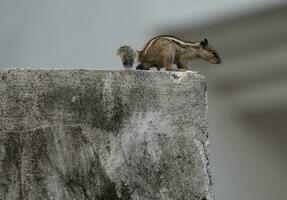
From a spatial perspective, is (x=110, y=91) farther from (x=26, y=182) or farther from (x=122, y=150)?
(x=26, y=182)

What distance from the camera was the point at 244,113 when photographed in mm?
3580

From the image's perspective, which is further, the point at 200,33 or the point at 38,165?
the point at 200,33

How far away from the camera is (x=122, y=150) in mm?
1554

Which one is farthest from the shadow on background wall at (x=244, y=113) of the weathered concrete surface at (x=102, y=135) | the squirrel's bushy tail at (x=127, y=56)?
the weathered concrete surface at (x=102, y=135)

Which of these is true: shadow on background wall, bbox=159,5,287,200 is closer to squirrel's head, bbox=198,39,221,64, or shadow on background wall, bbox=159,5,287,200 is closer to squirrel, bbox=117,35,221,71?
squirrel's head, bbox=198,39,221,64

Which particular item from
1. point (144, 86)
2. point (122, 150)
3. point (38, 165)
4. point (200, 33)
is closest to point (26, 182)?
point (38, 165)

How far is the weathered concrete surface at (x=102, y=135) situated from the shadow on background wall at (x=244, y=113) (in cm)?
193

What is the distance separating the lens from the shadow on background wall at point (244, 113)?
350 cm

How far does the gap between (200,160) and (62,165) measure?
0.40 m

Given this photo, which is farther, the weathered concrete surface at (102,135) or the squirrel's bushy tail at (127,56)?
the squirrel's bushy tail at (127,56)

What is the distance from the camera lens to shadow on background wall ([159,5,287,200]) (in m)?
3.50

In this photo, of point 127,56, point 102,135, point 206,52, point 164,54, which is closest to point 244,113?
point 206,52

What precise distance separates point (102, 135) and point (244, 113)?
2.18m

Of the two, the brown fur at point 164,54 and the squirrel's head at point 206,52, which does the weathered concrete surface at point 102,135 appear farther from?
the squirrel's head at point 206,52
